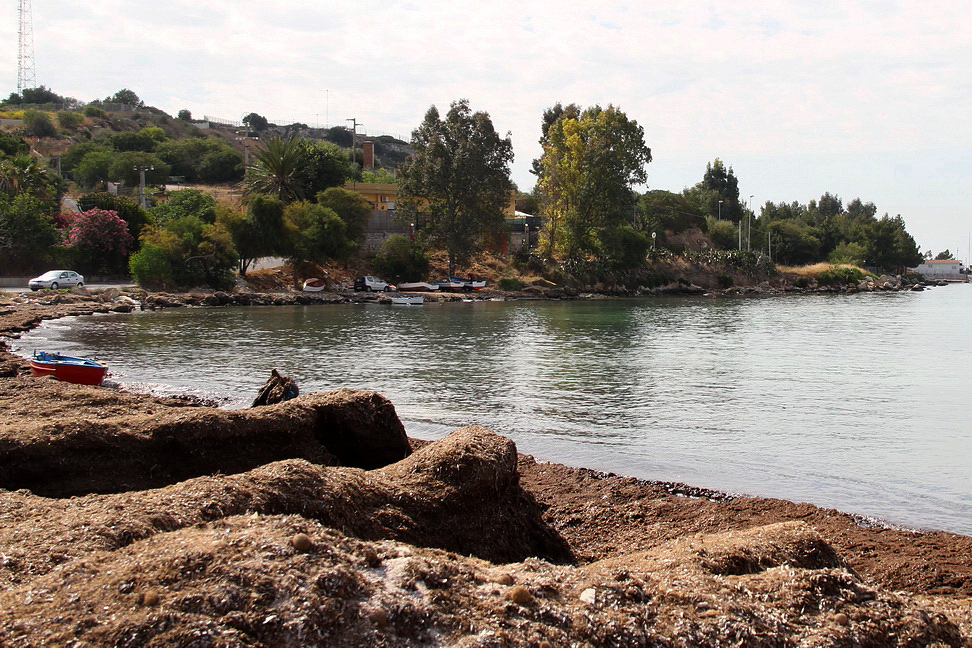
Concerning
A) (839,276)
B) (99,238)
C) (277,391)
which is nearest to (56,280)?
(99,238)

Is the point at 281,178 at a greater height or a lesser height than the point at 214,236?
greater

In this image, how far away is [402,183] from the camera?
77.7 metres

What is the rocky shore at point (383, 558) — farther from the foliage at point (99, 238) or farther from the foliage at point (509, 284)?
the foliage at point (509, 284)

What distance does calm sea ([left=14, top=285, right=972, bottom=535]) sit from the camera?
12945 millimetres

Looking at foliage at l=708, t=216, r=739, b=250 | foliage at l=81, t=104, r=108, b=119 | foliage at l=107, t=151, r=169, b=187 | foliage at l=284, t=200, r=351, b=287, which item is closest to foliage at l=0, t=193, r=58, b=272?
foliage at l=284, t=200, r=351, b=287

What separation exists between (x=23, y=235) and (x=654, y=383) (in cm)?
5643

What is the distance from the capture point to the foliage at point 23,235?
62.3 m

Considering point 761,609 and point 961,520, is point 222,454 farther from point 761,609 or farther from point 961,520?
point 961,520

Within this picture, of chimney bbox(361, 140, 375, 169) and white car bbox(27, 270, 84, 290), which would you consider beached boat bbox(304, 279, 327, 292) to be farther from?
chimney bbox(361, 140, 375, 169)

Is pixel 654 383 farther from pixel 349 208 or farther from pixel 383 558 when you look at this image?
pixel 349 208

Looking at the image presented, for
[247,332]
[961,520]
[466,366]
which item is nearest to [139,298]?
[247,332]

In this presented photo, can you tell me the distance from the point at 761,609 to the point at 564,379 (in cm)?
1935

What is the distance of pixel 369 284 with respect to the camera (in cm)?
7038

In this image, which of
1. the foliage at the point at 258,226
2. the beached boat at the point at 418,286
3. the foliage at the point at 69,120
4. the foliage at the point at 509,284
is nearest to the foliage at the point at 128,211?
the foliage at the point at 258,226
